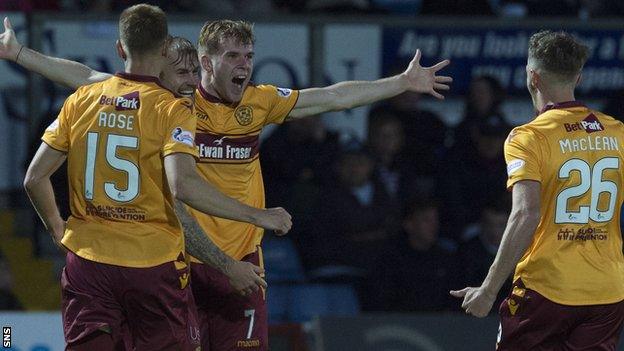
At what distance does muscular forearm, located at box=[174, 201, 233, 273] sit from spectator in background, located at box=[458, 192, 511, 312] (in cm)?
449

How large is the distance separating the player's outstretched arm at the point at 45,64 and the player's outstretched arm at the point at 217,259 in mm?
1099

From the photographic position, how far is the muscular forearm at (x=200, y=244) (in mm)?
6816

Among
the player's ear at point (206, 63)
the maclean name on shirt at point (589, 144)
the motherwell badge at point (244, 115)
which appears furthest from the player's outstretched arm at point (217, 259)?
the maclean name on shirt at point (589, 144)

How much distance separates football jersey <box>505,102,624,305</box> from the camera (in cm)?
670

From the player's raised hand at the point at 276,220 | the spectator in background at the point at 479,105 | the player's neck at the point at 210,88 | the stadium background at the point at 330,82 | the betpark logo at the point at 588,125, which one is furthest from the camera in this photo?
the spectator in background at the point at 479,105

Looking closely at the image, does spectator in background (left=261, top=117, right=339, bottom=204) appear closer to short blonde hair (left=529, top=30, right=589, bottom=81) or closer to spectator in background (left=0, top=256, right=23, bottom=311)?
spectator in background (left=0, top=256, right=23, bottom=311)

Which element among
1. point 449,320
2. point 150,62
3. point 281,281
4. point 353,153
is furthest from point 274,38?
point 150,62

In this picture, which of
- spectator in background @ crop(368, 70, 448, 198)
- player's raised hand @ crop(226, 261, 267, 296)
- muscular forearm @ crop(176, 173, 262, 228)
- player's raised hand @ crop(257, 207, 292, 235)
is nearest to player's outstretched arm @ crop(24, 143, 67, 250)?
muscular forearm @ crop(176, 173, 262, 228)

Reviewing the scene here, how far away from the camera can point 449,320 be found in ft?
32.8

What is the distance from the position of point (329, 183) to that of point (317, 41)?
126cm

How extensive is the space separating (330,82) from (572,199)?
5.77m

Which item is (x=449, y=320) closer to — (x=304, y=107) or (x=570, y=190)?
(x=304, y=107)

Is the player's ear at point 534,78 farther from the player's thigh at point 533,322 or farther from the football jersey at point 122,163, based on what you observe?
the football jersey at point 122,163

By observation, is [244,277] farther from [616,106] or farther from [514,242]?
[616,106]
